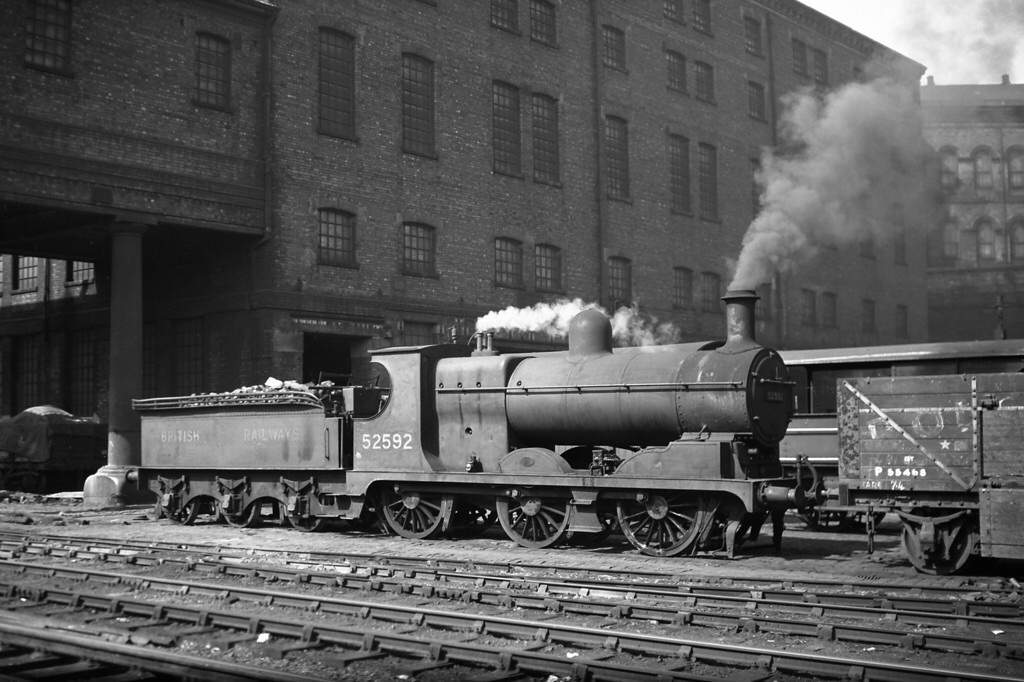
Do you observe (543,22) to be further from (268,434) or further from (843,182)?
(268,434)

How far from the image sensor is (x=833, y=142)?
23453 millimetres

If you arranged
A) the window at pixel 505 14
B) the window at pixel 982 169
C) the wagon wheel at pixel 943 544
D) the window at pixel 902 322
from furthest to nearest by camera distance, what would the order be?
the window at pixel 982 169, the window at pixel 902 322, the window at pixel 505 14, the wagon wheel at pixel 943 544

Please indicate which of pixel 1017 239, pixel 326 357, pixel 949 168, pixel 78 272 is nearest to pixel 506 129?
pixel 326 357

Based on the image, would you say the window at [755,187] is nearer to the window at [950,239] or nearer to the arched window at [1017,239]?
the window at [950,239]

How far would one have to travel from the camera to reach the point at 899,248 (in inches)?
1747

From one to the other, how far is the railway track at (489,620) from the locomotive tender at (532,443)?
118 inches

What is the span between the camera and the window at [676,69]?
34188 millimetres

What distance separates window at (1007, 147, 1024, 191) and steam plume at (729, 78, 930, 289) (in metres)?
34.2

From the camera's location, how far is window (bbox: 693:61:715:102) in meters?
35.2

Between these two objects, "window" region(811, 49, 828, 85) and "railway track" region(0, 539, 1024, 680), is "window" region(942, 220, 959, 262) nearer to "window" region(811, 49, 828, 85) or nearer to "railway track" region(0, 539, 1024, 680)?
"window" region(811, 49, 828, 85)

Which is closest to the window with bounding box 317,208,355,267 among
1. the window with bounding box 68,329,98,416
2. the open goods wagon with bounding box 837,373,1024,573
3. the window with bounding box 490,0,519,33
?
the window with bounding box 68,329,98,416

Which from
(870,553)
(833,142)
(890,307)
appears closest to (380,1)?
(833,142)

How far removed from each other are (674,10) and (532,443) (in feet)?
77.9

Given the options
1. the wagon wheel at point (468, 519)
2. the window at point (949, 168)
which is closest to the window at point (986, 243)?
the window at point (949, 168)
